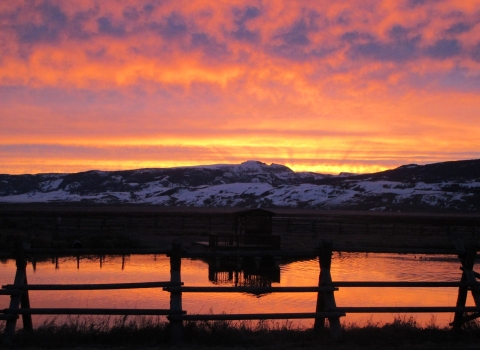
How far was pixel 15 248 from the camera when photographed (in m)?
9.21

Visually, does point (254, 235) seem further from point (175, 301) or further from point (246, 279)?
point (175, 301)

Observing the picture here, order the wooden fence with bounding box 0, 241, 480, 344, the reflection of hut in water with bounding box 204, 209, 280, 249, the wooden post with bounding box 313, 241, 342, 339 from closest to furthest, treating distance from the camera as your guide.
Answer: the wooden fence with bounding box 0, 241, 480, 344 → the wooden post with bounding box 313, 241, 342, 339 → the reflection of hut in water with bounding box 204, 209, 280, 249

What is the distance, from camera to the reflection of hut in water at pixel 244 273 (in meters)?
21.4

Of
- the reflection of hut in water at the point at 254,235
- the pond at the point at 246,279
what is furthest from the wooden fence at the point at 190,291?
the reflection of hut in water at the point at 254,235

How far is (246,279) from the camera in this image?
23031mm

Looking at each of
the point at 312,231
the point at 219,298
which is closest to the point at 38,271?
the point at 219,298

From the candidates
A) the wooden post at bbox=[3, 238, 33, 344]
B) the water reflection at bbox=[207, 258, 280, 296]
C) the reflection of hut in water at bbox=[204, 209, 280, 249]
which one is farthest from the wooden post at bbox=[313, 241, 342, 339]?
the reflection of hut in water at bbox=[204, 209, 280, 249]

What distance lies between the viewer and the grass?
8.69m

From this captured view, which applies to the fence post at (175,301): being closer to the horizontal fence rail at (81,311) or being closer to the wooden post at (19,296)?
the horizontal fence rail at (81,311)

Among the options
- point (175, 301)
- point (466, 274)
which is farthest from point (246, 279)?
point (175, 301)

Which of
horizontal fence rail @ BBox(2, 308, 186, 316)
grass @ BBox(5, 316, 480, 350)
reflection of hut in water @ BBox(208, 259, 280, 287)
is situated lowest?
reflection of hut in water @ BBox(208, 259, 280, 287)

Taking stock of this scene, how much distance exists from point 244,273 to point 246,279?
5.90 feet

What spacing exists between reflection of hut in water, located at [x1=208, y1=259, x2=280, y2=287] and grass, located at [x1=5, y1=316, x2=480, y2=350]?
10.7 metres

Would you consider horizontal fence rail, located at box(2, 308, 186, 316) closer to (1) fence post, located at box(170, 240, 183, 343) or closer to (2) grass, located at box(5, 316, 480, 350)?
(1) fence post, located at box(170, 240, 183, 343)
